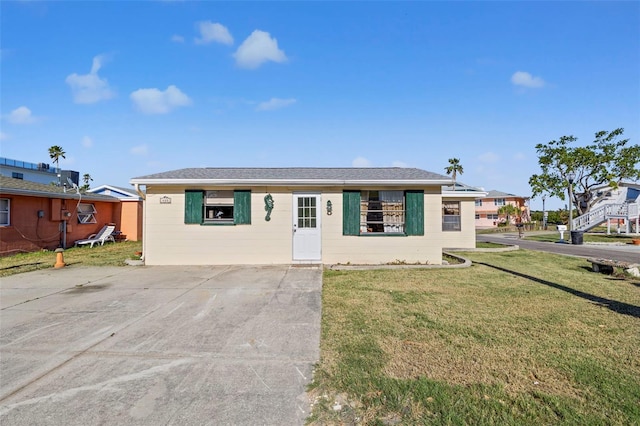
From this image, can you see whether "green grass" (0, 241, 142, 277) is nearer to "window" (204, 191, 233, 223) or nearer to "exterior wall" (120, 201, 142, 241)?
"window" (204, 191, 233, 223)

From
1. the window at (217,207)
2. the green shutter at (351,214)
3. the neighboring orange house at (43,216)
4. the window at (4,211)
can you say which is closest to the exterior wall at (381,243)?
the green shutter at (351,214)

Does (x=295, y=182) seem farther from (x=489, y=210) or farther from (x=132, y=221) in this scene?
(x=489, y=210)

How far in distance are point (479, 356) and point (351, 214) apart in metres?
6.23

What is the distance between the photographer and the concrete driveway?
2.51 meters

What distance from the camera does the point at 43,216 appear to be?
13.0 meters

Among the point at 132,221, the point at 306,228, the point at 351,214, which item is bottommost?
the point at 306,228

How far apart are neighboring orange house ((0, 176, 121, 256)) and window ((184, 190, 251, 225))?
7.38 metres

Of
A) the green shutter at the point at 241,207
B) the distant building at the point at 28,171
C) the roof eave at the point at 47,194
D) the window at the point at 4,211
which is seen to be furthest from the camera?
the distant building at the point at 28,171

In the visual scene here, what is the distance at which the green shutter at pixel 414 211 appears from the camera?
929 centimetres

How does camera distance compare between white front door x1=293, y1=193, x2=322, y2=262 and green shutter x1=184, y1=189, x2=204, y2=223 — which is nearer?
green shutter x1=184, y1=189, x2=204, y2=223

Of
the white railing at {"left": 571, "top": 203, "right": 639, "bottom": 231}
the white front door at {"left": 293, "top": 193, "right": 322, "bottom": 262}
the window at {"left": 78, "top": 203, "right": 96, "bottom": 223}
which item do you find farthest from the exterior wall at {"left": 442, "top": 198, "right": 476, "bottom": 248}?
the window at {"left": 78, "top": 203, "right": 96, "bottom": 223}

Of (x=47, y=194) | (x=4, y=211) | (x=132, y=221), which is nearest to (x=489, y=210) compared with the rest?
(x=132, y=221)

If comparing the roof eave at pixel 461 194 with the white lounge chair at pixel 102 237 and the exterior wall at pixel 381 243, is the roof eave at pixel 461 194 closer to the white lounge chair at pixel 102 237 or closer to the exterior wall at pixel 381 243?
the exterior wall at pixel 381 243

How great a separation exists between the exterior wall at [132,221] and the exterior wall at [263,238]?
950 cm
